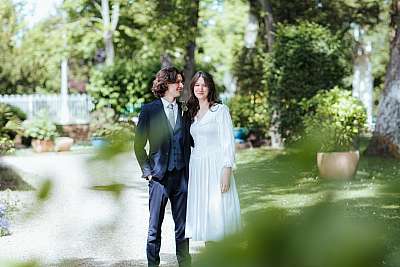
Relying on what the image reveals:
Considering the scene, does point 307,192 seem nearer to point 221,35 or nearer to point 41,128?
point 41,128

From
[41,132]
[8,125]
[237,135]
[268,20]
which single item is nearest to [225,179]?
[8,125]

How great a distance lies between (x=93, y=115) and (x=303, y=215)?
26.4 meters

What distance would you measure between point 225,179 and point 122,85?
795 inches

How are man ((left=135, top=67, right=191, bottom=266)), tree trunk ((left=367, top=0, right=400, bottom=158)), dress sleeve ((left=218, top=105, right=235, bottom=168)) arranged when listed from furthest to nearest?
tree trunk ((left=367, top=0, right=400, bottom=158))
dress sleeve ((left=218, top=105, right=235, bottom=168))
man ((left=135, top=67, right=191, bottom=266))

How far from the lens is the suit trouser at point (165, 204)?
583cm

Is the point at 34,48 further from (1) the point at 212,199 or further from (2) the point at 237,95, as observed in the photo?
(1) the point at 212,199

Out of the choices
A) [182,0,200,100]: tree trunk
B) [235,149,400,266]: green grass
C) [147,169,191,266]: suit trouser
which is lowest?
[147,169,191,266]: suit trouser

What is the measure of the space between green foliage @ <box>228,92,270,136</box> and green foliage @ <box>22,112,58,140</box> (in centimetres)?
564

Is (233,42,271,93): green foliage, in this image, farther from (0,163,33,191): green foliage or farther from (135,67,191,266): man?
(135,67,191,266): man

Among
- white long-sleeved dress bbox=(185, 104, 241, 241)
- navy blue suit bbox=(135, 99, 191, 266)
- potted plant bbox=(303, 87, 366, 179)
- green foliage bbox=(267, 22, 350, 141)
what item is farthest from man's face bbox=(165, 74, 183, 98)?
green foliage bbox=(267, 22, 350, 141)

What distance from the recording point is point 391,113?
16.1m

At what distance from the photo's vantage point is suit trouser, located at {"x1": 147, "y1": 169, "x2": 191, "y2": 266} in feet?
19.1

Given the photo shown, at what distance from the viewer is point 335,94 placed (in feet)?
45.4

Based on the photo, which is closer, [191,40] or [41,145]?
[41,145]
